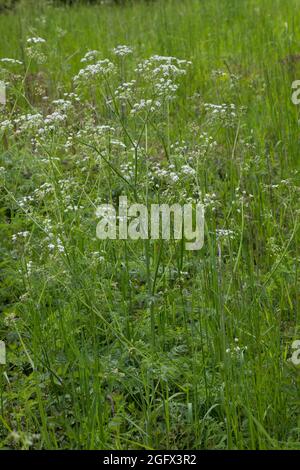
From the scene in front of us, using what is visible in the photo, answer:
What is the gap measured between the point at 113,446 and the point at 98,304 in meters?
0.72

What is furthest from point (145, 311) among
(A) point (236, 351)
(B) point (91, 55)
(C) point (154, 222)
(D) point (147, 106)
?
(B) point (91, 55)

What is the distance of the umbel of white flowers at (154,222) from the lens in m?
3.29

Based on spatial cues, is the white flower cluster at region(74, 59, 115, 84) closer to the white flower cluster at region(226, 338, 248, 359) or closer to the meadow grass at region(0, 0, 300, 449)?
the meadow grass at region(0, 0, 300, 449)

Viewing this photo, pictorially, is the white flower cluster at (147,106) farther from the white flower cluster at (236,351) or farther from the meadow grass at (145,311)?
the white flower cluster at (236,351)

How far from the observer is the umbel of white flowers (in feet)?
10.8

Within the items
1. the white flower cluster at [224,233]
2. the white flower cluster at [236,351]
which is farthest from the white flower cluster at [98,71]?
the white flower cluster at [236,351]

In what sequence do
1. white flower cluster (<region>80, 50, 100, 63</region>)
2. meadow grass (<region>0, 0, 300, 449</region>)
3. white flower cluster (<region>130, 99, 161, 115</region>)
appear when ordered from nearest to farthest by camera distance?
meadow grass (<region>0, 0, 300, 449</region>) → white flower cluster (<region>130, 99, 161, 115</region>) → white flower cluster (<region>80, 50, 100, 63</region>)

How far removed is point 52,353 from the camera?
10.7ft

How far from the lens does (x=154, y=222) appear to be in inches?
133

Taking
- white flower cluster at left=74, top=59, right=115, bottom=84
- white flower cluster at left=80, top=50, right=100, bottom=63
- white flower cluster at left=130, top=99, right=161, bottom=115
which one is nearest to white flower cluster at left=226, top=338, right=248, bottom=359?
white flower cluster at left=130, top=99, right=161, bottom=115

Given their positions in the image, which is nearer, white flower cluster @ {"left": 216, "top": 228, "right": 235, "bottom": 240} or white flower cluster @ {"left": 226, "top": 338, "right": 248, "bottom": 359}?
white flower cluster @ {"left": 226, "top": 338, "right": 248, "bottom": 359}

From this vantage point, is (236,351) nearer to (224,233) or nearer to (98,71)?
(224,233)

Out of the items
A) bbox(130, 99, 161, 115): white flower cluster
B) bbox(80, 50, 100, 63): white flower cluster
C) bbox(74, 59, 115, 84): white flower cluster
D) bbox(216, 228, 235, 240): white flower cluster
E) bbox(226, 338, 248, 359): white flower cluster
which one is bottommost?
bbox(226, 338, 248, 359): white flower cluster

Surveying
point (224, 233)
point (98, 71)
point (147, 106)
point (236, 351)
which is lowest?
point (236, 351)
